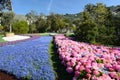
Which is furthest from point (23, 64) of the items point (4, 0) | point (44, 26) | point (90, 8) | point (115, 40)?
point (44, 26)

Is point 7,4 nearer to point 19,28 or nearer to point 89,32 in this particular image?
point 19,28

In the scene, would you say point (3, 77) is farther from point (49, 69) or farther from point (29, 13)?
point (29, 13)

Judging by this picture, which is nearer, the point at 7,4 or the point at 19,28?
the point at 7,4

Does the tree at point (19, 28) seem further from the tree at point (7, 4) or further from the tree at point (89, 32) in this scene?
the tree at point (89, 32)

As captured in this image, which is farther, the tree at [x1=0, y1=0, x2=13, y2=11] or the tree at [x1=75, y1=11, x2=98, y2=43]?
the tree at [x1=0, y1=0, x2=13, y2=11]

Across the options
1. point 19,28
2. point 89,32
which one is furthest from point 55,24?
point 89,32

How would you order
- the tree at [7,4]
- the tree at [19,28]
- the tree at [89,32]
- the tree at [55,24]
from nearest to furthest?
the tree at [89,32] → the tree at [7,4] → the tree at [19,28] → the tree at [55,24]

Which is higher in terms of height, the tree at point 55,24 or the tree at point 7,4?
the tree at point 7,4

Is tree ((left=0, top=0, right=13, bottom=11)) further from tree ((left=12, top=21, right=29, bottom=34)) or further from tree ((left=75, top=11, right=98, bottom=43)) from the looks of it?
tree ((left=75, top=11, right=98, bottom=43))

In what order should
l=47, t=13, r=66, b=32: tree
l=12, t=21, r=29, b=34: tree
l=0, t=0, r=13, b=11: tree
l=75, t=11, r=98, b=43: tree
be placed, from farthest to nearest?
l=47, t=13, r=66, b=32: tree, l=12, t=21, r=29, b=34: tree, l=0, t=0, r=13, b=11: tree, l=75, t=11, r=98, b=43: tree

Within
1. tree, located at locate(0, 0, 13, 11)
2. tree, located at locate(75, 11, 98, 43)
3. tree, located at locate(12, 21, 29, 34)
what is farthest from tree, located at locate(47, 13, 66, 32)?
tree, located at locate(75, 11, 98, 43)

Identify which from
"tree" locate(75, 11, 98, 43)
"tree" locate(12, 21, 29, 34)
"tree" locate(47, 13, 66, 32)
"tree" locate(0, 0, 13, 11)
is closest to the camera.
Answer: "tree" locate(75, 11, 98, 43)

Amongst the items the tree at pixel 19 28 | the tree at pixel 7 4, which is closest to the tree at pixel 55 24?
the tree at pixel 19 28

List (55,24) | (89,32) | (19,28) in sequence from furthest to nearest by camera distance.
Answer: (55,24), (19,28), (89,32)
